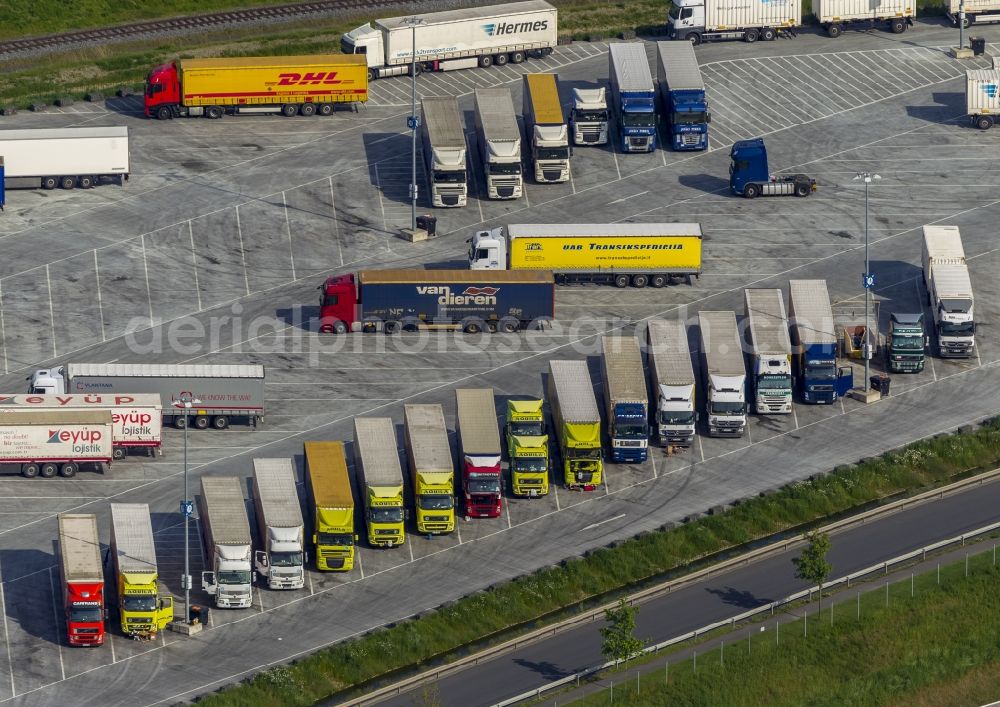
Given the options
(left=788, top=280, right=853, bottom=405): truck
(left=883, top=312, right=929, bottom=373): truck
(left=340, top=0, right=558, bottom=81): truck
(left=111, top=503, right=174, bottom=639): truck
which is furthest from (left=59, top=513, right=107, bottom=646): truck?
(left=340, top=0, right=558, bottom=81): truck

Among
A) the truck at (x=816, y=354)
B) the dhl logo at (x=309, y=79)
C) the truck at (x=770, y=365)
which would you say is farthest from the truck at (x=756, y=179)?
the dhl logo at (x=309, y=79)

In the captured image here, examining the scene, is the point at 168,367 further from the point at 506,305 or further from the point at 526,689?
the point at 526,689

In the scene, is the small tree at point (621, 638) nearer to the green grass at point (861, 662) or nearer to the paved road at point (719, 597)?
the green grass at point (861, 662)

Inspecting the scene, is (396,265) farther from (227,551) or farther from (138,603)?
(138,603)

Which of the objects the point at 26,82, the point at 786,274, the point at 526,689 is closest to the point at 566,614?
the point at 526,689

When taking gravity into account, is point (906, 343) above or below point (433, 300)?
below

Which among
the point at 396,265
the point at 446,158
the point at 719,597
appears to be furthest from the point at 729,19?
the point at 719,597
